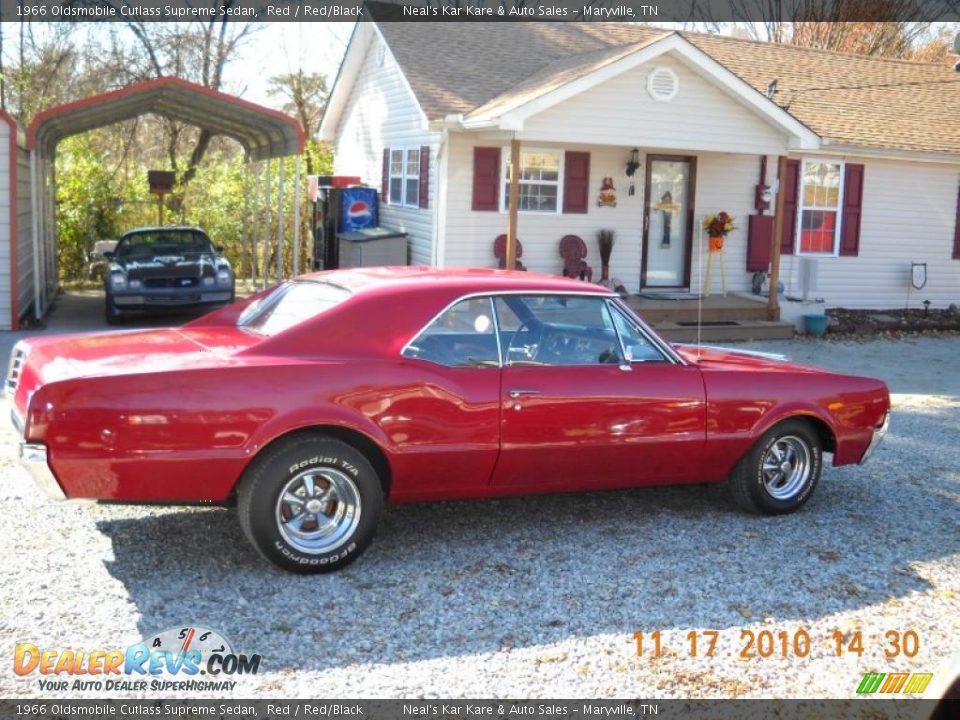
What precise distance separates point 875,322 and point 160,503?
47.5 ft

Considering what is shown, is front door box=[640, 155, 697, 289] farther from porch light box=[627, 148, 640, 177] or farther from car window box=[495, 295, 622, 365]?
car window box=[495, 295, 622, 365]

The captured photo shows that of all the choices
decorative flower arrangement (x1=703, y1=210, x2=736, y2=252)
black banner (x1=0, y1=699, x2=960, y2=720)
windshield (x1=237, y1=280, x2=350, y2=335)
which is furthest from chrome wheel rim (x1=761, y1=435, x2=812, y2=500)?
decorative flower arrangement (x1=703, y1=210, x2=736, y2=252)

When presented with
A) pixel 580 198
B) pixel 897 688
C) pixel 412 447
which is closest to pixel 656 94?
pixel 580 198

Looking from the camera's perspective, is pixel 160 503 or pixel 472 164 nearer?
Result: pixel 160 503

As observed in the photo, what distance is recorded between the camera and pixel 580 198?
1670 centimetres

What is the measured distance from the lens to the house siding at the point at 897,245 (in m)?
18.5

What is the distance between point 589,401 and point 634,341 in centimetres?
56

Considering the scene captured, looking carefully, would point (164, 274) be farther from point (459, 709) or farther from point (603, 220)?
point (459, 709)

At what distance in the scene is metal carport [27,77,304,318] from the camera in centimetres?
1422

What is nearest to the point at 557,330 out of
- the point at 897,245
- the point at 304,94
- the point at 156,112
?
the point at 156,112

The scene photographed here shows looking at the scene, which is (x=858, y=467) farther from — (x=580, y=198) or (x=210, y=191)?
(x=210, y=191)

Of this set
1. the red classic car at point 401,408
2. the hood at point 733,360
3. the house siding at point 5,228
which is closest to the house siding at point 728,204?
the house siding at point 5,228

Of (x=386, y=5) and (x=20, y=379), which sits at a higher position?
(x=386, y=5)

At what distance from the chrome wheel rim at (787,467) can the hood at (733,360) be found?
1.50 ft
